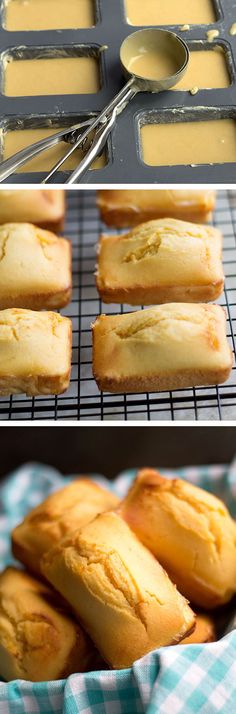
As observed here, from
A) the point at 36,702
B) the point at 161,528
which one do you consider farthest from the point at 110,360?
the point at 36,702

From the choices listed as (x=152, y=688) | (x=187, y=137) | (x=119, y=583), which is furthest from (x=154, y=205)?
(x=152, y=688)

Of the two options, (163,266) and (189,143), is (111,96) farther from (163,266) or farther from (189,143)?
(163,266)

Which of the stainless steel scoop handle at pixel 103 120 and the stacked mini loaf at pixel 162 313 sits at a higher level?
the stainless steel scoop handle at pixel 103 120

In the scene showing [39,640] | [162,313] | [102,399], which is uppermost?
[162,313]

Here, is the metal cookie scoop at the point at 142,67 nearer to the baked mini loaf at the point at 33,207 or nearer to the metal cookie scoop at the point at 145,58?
the metal cookie scoop at the point at 145,58

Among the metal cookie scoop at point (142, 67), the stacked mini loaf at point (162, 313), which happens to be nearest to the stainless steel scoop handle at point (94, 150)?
the metal cookie scoop at point (142, 67)

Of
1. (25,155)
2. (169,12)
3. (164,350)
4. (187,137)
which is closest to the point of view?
(164,350)
